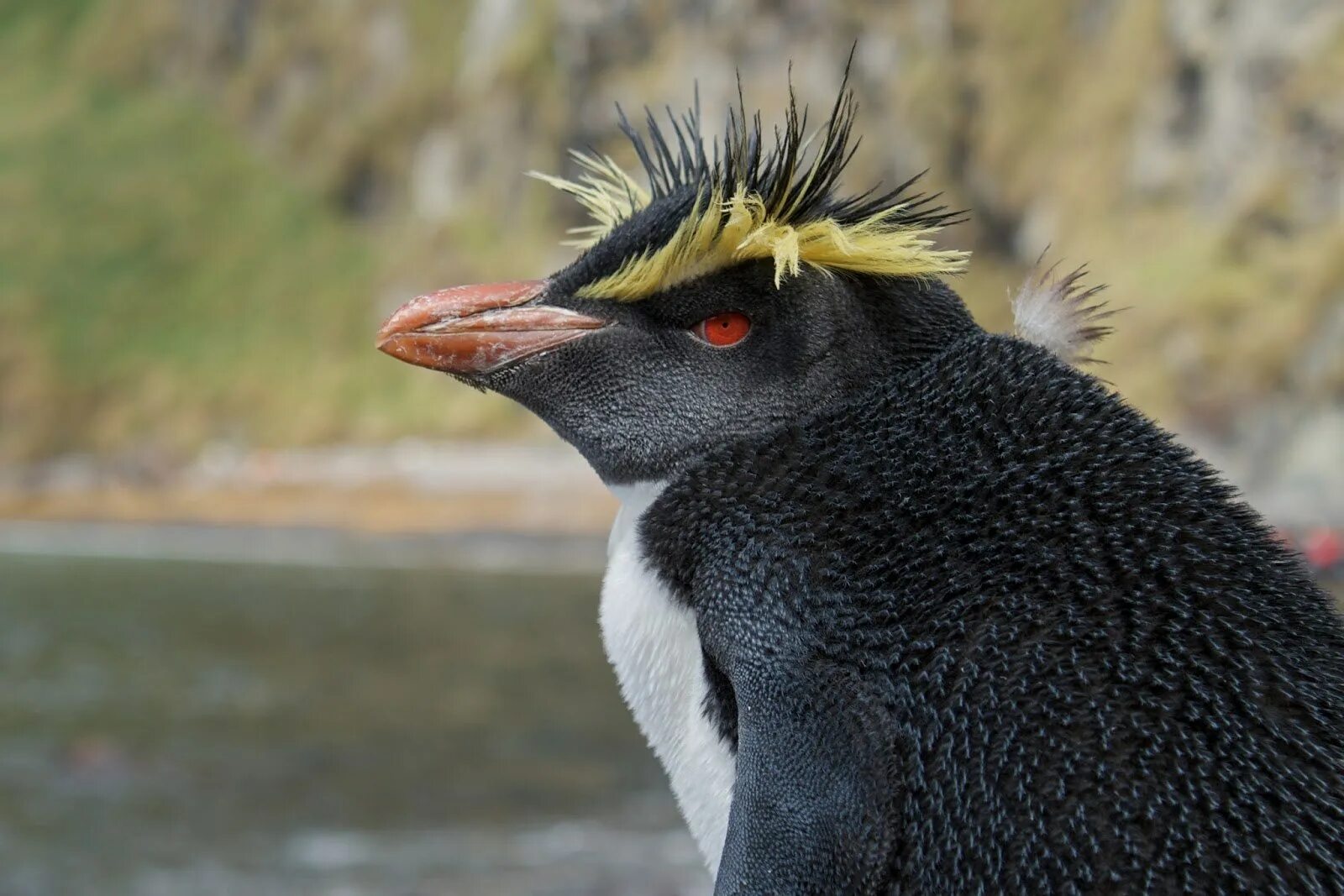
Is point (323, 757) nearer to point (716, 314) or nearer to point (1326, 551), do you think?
point (1326, 551)

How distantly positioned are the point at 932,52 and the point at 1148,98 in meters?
9.35

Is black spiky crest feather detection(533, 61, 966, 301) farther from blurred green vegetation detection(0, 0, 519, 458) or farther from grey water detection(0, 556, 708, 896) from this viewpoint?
blurred green vegetation detection(0, 0, 519, 458)

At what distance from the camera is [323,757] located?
1481 centimetres

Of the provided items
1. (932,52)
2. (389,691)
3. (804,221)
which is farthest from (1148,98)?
(804,221)

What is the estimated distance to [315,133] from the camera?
2534 inches

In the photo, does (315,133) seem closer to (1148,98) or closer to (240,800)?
(1148,98)

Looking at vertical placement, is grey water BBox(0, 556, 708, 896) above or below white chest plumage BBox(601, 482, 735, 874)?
below

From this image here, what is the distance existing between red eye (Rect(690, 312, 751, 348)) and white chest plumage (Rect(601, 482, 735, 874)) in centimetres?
22

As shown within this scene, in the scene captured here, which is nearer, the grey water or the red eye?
the red eye

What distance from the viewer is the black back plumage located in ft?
5.24

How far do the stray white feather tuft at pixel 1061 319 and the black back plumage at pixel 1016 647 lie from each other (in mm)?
248

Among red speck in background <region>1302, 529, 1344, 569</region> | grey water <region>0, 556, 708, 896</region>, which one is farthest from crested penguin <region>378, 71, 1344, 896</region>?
red speck in background <region>1302, 529, 1344, 569</region>

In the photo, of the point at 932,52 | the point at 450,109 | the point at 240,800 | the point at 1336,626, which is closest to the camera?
the point at 1336,626

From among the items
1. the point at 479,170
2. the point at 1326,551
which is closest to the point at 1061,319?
the point at 1326,551
